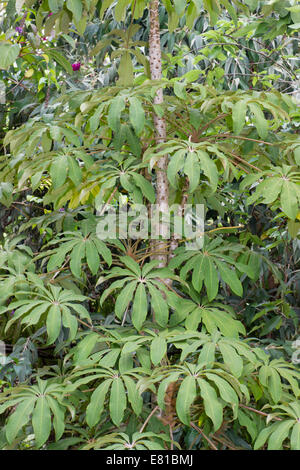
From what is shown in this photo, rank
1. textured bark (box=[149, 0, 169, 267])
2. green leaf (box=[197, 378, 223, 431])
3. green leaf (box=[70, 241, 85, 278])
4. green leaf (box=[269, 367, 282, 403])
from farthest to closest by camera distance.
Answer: textured bark (box=[149, 0, 169, 267]), green leaf (box=[70, 241, 85, 278]), green leaf (box=[269, 367, 282, 403]), green leaf (box=[197, 378, 223, 431])

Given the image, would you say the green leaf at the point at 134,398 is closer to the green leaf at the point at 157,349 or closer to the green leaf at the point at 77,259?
the green leaf at the point at 157,349

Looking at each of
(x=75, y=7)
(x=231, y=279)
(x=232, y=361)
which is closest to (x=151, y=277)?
(x=231, y=279)

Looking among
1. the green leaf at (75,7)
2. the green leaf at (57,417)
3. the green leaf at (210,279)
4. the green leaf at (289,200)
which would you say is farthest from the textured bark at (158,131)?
the green leaf at (57,417)

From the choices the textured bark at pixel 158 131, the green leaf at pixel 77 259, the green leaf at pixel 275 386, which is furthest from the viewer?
the textured bark at pixel 158 131

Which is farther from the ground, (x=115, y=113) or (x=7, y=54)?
(x=7, y=54)

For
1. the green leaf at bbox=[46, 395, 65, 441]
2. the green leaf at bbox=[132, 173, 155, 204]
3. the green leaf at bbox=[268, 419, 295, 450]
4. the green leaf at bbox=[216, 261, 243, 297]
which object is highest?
the green leaf at bbox=[132, 173, 155, 204]

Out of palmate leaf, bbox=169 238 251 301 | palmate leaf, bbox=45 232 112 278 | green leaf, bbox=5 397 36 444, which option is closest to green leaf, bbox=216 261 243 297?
palmate leaf, bbox=169 238 251 301

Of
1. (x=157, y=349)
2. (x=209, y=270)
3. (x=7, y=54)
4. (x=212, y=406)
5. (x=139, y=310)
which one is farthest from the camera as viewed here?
(x=7, y=54)

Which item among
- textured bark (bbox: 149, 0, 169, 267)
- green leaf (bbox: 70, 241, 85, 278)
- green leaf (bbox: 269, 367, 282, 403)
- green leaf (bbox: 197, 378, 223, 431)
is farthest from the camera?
textured bark (bbox: 149, 0, 169, 267)

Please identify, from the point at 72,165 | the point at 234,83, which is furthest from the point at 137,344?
the point at 234,83

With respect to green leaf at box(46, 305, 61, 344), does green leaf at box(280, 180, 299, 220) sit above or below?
above

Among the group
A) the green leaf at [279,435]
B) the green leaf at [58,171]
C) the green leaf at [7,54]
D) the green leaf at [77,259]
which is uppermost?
the green leaf at [7,54]

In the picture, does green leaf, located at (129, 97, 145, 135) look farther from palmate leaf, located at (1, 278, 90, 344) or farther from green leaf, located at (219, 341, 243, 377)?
green leaf, located at (219, 341, 243, 377)

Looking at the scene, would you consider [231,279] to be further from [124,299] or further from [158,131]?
[158,131]
